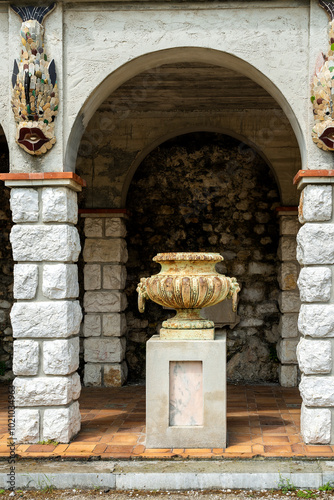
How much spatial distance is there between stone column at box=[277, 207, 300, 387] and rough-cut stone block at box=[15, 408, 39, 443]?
3.38 metres

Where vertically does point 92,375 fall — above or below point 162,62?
below

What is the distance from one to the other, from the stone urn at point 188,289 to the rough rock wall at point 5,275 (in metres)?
3.33

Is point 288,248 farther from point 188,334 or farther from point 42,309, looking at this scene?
point 42,309

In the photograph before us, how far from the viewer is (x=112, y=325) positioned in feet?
22.6

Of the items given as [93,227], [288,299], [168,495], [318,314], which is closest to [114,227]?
[93,227]

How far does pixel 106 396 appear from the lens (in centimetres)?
631

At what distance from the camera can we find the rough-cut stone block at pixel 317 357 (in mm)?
4438

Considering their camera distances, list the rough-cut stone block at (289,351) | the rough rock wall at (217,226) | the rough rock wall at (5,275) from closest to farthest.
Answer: the rough-cut stone block at (289,351), the rough rock wall at (217,226), the rough rock wall at (5,275)

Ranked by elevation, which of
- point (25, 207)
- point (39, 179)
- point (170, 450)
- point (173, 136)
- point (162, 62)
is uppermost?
point (162, 62)

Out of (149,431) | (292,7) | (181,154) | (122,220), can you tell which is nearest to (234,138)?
(181,154)

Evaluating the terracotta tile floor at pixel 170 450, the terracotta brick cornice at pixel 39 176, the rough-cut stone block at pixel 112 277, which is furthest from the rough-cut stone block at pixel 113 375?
the terracotta brick cornice at pixel 39 176

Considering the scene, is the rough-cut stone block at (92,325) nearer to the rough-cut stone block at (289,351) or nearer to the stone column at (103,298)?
the stone column at (103,298)

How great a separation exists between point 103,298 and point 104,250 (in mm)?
604

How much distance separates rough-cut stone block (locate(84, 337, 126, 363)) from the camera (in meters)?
6.85
